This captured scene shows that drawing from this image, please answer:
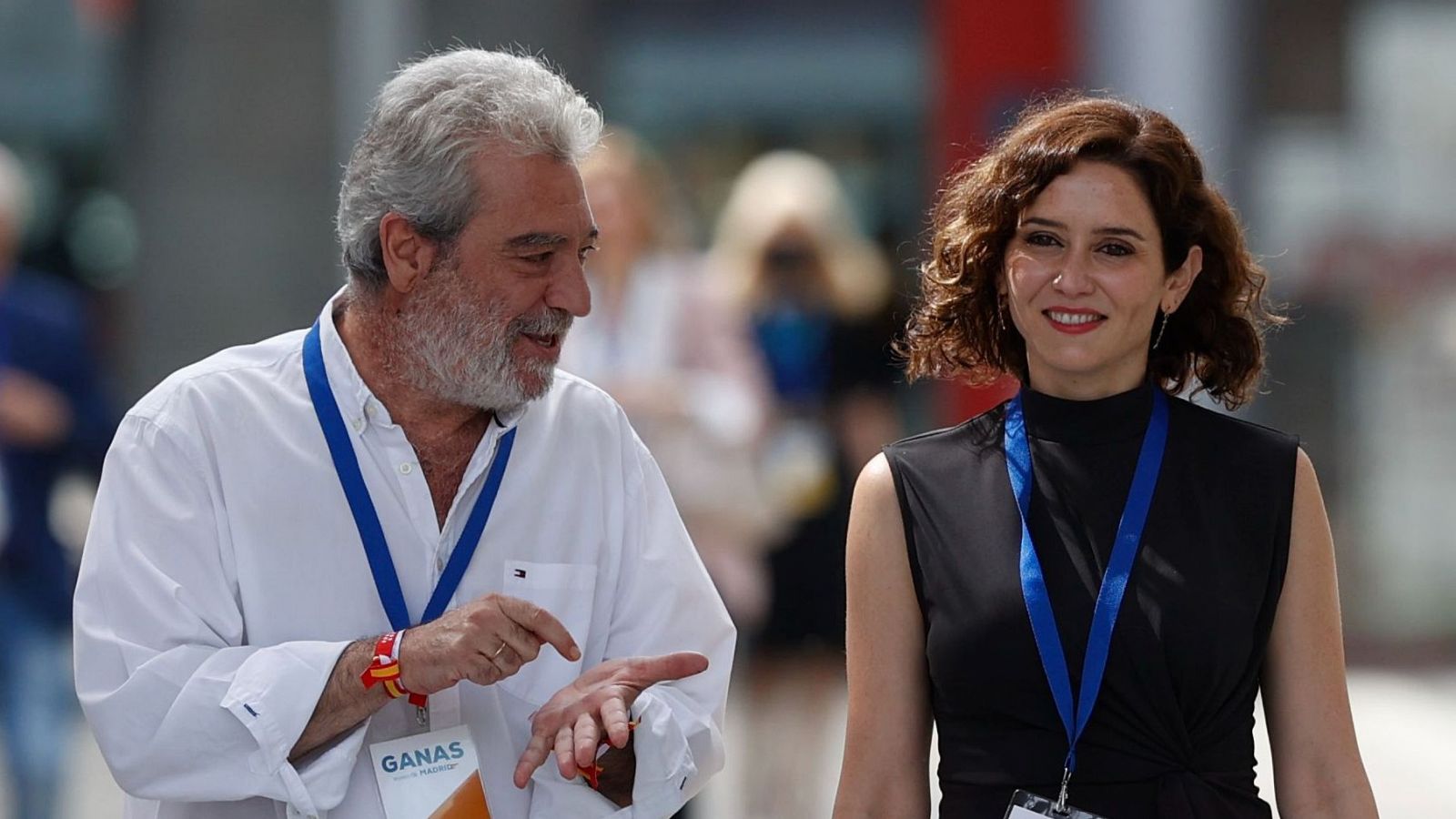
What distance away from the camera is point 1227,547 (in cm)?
325

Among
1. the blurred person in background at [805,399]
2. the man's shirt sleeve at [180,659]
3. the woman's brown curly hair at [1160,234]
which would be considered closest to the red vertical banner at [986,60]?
the blurred person in background at [805,399]

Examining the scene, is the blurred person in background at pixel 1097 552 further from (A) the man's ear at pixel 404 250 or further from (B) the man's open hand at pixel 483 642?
(A) the man's ear at pixel 404 250

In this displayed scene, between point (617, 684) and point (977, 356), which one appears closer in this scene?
point (617, 684)

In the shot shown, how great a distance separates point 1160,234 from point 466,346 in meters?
1.12

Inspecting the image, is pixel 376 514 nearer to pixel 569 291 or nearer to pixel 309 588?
pixel 309 588

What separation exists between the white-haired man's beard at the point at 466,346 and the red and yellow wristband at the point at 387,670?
1.41 feet

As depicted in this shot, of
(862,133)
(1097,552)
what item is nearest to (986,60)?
(862,133)

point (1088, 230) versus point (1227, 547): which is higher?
point (1088, 230)

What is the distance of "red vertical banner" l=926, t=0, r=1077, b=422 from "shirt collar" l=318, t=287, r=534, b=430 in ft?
22.0

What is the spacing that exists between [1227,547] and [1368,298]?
285 inches

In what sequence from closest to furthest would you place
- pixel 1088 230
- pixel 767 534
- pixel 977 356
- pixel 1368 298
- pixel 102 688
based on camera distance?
1. pixel 102 688
2. pixel 1088 230
3. pixel 977 356
4. pixel 767 534
5. pixel 1368 298

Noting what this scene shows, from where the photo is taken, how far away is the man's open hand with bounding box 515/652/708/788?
10.0 feet

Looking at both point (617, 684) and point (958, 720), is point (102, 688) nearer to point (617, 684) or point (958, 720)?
point (617, 684)

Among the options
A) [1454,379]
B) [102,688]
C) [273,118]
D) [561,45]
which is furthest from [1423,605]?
[102,688]
